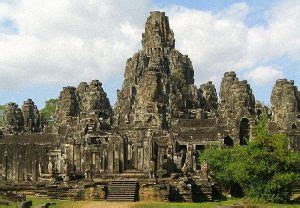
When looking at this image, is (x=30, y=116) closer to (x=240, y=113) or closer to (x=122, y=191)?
(x=240, y=113)

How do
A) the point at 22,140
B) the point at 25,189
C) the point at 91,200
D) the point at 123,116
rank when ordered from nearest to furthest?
1. the point at 91,200
2. the point at 25,189
3. the point at 22,140
4. the point at 123,116

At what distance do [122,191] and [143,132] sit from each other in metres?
17.1

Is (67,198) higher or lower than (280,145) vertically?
lower

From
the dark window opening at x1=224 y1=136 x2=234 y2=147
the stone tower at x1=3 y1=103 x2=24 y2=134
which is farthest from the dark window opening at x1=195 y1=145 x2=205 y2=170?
the stone tower at x1=3 y1=103 x2=24 y2=134

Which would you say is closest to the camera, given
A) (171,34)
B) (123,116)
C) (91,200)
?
(91,200)

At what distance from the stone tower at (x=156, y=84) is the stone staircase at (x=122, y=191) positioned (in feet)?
63.2

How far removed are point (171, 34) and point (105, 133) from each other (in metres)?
37.3

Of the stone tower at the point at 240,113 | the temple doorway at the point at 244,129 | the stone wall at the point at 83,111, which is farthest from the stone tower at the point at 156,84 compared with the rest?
the temple doorway at the point at 244,129

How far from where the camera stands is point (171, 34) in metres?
83.6

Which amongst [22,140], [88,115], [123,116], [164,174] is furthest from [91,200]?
[123,116]

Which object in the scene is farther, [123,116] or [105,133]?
[123,116]

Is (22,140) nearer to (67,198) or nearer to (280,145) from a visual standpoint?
(67,198)

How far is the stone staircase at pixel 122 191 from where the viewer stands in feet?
103

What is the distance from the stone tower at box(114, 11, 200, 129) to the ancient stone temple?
15 cm
